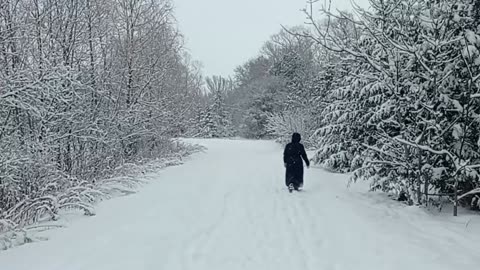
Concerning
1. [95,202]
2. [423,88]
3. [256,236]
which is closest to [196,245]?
[256,236]

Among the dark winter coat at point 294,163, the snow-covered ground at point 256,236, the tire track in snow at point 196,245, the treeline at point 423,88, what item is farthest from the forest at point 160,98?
the tire track in snow at point 196,245

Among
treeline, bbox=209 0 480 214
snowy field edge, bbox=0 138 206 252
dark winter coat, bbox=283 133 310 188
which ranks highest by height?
treeline, bbox=209 0 480 214

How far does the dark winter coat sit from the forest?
56.7 inches

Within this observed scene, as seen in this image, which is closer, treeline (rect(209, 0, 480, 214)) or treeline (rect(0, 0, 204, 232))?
treeline (rect(209, 0, 480, 214))

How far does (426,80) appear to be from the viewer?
291 inches

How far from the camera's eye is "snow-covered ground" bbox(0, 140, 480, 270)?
4926 millimetres

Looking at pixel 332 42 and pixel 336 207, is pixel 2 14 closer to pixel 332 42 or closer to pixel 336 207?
pixel 332 42

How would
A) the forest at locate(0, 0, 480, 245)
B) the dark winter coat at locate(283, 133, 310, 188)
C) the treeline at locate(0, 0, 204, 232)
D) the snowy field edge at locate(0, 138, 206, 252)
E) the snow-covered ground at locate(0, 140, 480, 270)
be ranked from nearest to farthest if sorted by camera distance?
the snow-covered ground at locate(0, 140, 480, 270) < the snowy field edge at locate(0, 138, 206, 252) < the forest at locate(0, 0, 480, 245) < the treeline at locate(0, 0, 204, 232) < the dark winter coat at locate(283, 133, 310, 188)

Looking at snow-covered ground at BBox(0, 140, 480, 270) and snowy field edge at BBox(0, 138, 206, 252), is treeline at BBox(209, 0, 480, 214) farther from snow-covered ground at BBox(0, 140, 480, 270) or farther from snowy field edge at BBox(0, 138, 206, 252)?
snowy field edge at BBox(0, 138, 206, 252)

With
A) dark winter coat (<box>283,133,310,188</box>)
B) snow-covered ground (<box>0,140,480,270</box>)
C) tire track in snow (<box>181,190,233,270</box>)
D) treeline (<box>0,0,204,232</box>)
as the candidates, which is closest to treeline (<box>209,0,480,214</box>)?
snow-covered ground (<box>0,140,480,270</box>)

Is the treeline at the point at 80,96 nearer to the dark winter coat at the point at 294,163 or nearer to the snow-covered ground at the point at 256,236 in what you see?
the snow-covered ground at the point at 256,236

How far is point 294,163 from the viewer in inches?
426

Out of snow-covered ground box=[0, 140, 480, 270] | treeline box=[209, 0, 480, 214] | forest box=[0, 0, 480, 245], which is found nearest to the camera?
snow-covered ground box=[0, 140, 480, 270]

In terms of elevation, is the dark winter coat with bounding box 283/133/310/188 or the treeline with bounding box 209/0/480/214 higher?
the treeline with bounding box 209/0/480/214
